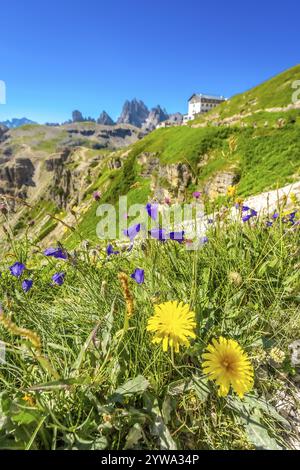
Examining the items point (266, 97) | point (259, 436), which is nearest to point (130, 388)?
point (259, 436)

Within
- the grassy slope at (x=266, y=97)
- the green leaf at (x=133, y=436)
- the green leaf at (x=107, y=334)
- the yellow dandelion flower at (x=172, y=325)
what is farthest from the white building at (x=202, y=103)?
the green leaf at (x=133, y=436)

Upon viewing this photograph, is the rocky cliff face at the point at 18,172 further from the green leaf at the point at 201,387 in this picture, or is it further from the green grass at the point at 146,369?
the green leaf at the point at 201,387

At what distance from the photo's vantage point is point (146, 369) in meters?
1.75

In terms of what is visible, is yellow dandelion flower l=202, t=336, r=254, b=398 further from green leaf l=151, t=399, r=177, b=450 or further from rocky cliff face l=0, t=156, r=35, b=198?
rocky cliff face l=0, t=156, r=35, b=198

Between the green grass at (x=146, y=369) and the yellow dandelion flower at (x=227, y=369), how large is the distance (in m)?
0.13

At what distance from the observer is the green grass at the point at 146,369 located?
1509mm

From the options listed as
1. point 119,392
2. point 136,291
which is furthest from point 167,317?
point 136,291

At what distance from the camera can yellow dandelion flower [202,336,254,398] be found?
1552mm

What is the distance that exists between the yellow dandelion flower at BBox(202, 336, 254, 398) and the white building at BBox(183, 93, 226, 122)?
151 m

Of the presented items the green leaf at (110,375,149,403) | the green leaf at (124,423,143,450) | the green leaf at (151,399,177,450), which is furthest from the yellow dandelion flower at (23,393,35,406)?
the green leaf at (151,399,177,450)

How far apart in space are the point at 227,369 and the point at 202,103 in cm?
15570

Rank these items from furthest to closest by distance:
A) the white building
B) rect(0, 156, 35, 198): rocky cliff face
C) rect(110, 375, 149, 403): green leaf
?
rect(0, 156, 35, 198): rocky cliff face < the white building < rect(110, 375, 149, 403): green leaf
